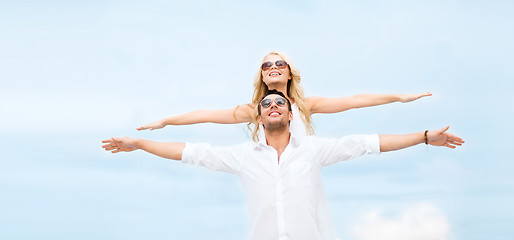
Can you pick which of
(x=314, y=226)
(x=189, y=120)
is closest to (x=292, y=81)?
(x=189, y=120)

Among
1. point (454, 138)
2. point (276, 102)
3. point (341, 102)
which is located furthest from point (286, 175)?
point (341, 102)

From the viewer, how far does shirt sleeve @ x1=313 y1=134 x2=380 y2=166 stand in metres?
7.46

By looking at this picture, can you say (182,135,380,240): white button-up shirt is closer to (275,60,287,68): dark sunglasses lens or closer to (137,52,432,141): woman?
(137,52,432,141): woman

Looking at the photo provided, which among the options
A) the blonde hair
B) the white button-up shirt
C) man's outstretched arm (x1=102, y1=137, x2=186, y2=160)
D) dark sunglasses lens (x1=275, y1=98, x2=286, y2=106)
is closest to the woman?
the blonde hair

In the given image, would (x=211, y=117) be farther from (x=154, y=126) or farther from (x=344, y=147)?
(x=344, y=147)

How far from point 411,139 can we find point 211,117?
182 inches

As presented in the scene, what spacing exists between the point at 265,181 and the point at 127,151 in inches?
85.8

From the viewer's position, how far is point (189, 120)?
1106 cm

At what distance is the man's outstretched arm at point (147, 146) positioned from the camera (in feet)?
25.6

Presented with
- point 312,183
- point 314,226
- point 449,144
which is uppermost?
point 449,144

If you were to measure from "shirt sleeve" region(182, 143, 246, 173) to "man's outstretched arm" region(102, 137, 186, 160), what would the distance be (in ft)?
0.43

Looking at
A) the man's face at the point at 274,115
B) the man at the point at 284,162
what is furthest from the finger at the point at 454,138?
the man's face at the point at 274,115

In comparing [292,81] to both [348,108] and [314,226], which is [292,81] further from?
[314,226]

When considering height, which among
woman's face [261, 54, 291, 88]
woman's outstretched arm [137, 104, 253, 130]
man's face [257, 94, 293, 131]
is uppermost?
woman's face [261, 54, 291, 88]
